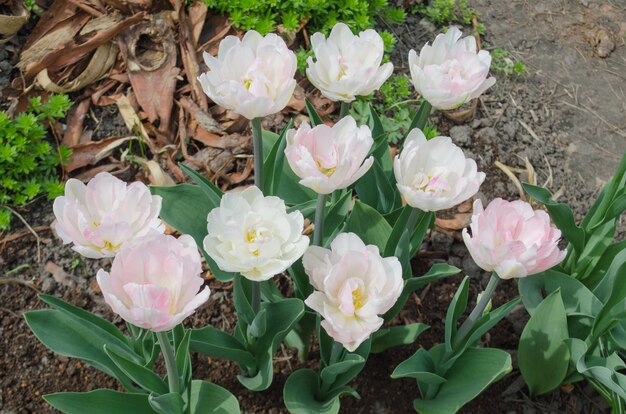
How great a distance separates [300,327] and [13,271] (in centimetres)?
99

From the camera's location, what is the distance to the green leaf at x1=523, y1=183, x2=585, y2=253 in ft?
6.22

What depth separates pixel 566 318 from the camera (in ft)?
5.89

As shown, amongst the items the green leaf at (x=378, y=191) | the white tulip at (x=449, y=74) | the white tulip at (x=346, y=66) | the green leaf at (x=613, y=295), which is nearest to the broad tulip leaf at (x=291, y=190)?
the green leaf at (x=378, y=191)

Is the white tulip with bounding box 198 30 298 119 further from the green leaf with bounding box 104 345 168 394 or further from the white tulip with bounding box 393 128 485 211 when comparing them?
the green leaf with bounding box 104 345 168 394

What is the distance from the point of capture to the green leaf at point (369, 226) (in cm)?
170

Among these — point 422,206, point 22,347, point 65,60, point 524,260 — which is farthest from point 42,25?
point 524,260

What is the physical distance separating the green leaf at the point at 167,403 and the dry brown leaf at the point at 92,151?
1.20 m

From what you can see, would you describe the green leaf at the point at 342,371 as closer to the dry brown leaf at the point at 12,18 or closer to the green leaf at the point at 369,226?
the green leaf at the point at 369,226

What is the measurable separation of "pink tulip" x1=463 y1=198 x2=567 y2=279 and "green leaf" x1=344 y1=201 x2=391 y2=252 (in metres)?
0.34

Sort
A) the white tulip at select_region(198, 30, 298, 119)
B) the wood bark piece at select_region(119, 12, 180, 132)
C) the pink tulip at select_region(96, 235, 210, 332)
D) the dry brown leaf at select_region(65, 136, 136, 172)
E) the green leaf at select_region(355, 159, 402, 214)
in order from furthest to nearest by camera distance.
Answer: the wood bark piece at select_region(119, 12, 180, 132), the dry brown leaf at select_region(65, 136, 136, 172), the green leaf at select_region(355, 159, 402, 214), the white tulip at select_region(198, 30, 298, 119), the pink tulip at select_region(96, 235, 210, 332)

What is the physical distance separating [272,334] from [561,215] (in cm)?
92

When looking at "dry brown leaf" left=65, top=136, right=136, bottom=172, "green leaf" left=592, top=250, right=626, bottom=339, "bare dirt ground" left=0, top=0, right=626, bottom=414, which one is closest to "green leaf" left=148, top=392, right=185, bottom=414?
"bare dirt ground" left=0, top=0, right=626, bottom=414

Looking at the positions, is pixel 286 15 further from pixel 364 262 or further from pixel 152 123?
pixel 364 262

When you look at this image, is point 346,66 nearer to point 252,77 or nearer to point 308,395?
point 252,77
